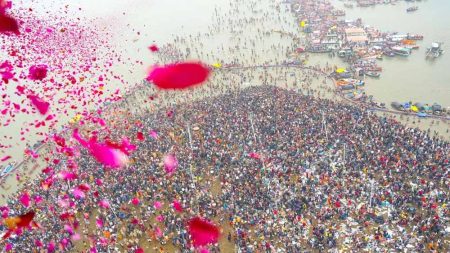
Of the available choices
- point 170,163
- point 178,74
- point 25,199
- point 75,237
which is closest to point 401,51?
point 178,74

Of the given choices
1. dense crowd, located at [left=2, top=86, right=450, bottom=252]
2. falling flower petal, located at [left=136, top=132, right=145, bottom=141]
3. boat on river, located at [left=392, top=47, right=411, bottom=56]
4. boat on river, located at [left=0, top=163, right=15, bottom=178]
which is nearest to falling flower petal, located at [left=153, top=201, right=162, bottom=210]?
dense crowd, located at [left=2, top=86, right=450, bottom=252]

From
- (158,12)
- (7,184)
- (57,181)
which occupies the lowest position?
(7,184)

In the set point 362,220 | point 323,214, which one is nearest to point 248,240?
point 323,214

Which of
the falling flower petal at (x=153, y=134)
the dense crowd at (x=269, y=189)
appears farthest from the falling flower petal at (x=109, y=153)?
the falling flower petal at (x=153, y=134)

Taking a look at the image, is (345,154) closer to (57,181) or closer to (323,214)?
(323,214)

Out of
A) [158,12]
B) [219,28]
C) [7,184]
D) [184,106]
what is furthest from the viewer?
[158,12]

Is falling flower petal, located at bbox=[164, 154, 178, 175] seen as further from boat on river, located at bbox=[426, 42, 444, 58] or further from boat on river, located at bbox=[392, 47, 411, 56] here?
boat on river, located at bbox=[426, 42, 444, 58]
